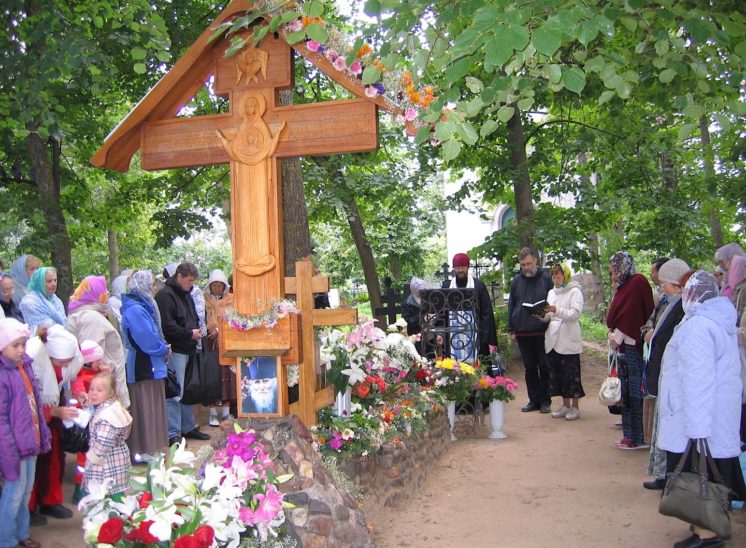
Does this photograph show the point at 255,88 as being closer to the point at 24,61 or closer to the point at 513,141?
the point at 24,61

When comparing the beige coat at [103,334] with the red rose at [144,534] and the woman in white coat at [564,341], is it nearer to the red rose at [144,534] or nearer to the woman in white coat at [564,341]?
the red rose at [144,534]

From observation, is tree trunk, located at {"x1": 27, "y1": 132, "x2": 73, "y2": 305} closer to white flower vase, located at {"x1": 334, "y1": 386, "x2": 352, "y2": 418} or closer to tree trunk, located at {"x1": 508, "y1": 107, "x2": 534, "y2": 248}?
white flower vase, located at {"x1": 334, "y1": 386, "x2": 352, "y2": 418}

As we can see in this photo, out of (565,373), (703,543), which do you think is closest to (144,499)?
(703,543)

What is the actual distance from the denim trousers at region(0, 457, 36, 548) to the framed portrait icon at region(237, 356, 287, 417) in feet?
4.76

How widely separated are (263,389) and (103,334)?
7.73 feet

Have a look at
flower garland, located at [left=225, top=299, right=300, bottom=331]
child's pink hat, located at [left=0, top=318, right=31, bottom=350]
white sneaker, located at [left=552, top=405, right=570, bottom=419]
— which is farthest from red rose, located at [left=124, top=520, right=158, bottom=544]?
white sneaker, located at [left=552, top=405, right=570, bottom=419]

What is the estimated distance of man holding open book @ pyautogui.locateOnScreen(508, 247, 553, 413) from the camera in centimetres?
1027

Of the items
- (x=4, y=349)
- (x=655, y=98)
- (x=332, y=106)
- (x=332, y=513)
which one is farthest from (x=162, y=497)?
(x=655, y=98)

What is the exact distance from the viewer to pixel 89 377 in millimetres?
6262

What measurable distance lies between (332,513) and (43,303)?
357 cm

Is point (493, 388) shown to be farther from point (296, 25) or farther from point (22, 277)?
point (296, 25)

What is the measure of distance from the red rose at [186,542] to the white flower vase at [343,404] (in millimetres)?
2850

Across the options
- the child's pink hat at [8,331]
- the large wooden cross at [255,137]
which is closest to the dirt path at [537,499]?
the large wooden cross at [255,137]

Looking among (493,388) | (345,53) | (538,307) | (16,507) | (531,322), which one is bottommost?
(16,507)
